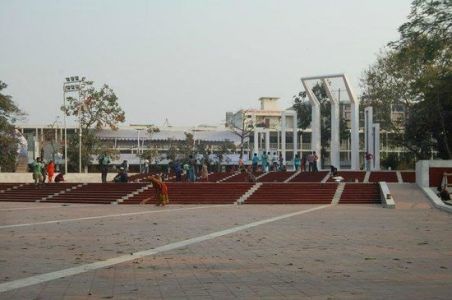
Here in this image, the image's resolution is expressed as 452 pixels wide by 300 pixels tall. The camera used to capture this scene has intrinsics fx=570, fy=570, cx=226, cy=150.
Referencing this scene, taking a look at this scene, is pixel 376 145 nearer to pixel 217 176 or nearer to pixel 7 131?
pixel 217 176

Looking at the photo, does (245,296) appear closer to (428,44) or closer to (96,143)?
(428,44)

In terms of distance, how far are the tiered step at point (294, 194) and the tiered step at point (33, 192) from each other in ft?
33.6

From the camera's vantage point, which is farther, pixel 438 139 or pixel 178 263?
pixel 438 139

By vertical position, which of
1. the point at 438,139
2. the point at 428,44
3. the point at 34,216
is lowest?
the point at 34,216

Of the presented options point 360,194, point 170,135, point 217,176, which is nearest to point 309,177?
point 217,176

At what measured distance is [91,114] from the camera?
49000 mm

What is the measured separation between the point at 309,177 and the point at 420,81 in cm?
880

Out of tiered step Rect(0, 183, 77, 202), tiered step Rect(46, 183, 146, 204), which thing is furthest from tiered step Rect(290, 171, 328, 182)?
tiered step Rect(0, 183, 77, 202)

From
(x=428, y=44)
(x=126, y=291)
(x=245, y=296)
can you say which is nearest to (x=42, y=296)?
(x=126, y=291)

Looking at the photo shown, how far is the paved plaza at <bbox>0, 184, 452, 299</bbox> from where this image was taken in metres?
6.50

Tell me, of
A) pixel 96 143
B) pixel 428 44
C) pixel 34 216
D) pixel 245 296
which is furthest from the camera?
pixel 96 143

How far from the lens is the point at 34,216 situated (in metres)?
17.8

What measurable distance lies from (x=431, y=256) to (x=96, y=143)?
142ft

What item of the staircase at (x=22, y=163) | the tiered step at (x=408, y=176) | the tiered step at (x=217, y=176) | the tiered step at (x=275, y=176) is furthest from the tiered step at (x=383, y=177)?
the staircase at (x=22, y=163)
